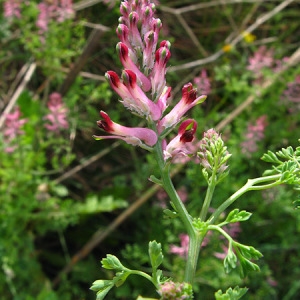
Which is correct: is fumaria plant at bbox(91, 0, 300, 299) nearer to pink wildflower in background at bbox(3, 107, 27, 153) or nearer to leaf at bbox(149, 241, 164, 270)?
leaf at bbox(149, 241, 164, 270)

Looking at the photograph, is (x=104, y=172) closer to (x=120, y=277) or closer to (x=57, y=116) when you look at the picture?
(x=57, y=116)

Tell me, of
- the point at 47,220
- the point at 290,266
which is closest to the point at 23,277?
the point at 47,220

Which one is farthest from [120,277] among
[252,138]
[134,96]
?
[252,138]

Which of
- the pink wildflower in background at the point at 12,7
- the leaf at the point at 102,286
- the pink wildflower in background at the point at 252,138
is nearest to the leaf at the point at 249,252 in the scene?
the leaf at the point at 102,286

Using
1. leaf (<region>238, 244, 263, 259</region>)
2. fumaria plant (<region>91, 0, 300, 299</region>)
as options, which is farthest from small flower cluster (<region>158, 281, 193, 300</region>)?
leaf (<region>238, 244, 263, 259</region>)

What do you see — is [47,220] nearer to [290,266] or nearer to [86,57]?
[86,57]

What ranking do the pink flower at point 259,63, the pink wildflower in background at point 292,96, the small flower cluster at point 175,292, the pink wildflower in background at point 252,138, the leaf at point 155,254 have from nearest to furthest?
the small flower cluster at point 175,292
the leaf at point 155,254
the pink wildflower in background at point 252,138
the pink wildflower in background at point 292,96
the pink flower at point 259,63

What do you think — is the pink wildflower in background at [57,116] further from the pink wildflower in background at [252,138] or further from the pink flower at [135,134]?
the pink flower at [135,134]
